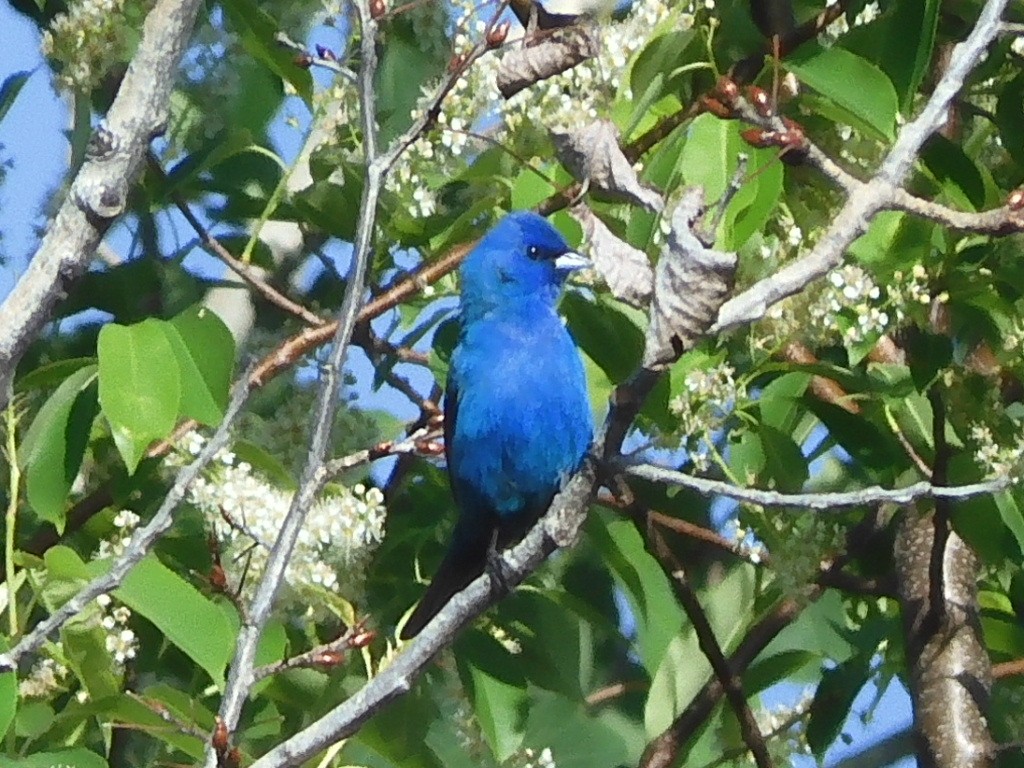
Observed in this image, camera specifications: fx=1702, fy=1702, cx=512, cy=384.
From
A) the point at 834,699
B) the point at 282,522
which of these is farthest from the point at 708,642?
the point at 282,522

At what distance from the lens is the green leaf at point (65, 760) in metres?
2.61

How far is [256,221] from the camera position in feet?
11.1

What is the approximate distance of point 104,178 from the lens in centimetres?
261

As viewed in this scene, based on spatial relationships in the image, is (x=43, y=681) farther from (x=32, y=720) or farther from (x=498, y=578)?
(x=498, y=578)

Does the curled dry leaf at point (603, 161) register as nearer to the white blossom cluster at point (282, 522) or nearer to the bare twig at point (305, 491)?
the bare twig at point (305, 491)

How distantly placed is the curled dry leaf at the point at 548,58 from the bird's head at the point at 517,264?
1.12 ft

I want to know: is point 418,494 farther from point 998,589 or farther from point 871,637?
point 998,589

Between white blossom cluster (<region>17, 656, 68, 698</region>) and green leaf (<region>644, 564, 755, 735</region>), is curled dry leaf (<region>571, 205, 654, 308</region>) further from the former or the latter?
green leaf (<region>644, 564, 755, 735</region>)

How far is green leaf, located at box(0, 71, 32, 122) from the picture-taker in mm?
3186

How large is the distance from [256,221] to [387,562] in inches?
28.6

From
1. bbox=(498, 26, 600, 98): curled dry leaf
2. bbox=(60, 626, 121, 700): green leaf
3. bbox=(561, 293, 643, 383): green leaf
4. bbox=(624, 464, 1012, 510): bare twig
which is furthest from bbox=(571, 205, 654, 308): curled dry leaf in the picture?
bbox=(60, 626, 121, 700): green leaf

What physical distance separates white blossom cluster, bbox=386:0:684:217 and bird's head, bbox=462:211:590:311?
177mm

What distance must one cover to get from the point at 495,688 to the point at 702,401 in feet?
2.27

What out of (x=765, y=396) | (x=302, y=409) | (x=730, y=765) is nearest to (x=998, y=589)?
(x=730, y=765)
